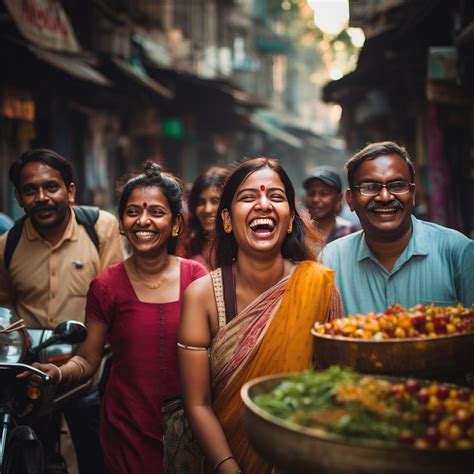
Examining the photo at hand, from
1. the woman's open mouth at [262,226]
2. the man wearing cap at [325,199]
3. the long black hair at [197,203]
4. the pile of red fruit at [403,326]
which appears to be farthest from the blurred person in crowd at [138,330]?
the man wearing cap at [325,199]

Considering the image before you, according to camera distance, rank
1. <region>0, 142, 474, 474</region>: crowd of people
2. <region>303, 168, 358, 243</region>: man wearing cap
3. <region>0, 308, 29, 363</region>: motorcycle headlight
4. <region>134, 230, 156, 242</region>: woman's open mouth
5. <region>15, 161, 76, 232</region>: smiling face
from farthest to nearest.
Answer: <region>303, 168, 358, 243</region>: man wearing cap → <region>15, 161, 76, 232</region>: smiling face → <region>134, 230, 156, 242</region>: woman's open mouth → <region>0, 308, 29, 363</region>: motorcycle headlight → <region>0, 142, 474, 474</region>: crowd of people

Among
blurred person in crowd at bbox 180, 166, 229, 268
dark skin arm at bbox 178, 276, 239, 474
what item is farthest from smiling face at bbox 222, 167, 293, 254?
blurred person in crowd at bbox 180, 166, 229, 268

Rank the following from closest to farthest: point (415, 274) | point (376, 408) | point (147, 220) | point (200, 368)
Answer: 1. point (376, 408)
2. point (200, 368)
3. point (415, 274)
4. point (147, 220)

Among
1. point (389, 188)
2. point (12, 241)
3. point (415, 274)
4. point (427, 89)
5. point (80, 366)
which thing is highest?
point (427, 89)

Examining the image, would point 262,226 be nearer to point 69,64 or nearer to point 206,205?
point 206,205

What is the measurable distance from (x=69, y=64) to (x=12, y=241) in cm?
613

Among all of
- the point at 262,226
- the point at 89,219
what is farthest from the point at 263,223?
the point at 89,219

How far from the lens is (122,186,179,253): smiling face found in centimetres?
389

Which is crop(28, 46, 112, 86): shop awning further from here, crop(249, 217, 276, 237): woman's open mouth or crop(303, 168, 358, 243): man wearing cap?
crop(249, 217, 276, 237): woman's open mouth

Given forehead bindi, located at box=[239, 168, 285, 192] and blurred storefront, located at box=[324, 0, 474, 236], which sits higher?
blurred storefront, located at box=[324, 0, 474, 236]

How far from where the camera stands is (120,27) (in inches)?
598

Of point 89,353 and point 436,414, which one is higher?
point 436,414

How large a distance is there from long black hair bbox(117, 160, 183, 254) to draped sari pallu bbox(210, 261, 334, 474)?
1057 millimetres

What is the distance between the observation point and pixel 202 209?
5812 millimetres
